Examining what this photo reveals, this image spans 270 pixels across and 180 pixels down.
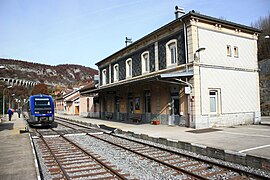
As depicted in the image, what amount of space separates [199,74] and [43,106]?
1230cm

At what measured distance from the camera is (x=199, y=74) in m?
15.1

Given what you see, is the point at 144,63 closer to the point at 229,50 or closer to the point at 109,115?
the point at 229,50

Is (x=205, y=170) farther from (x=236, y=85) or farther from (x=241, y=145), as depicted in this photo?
(x=236, y=85)

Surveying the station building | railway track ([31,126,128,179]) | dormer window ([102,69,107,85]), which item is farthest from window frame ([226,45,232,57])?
dormer window ([102,69,107,85])

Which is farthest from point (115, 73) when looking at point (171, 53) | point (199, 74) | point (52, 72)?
point (52, 72)

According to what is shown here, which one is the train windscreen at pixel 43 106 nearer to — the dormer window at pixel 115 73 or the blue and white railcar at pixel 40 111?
the blue and white railcar at pixel 40 111

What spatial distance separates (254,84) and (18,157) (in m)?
17.4

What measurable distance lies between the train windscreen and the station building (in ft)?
21.9

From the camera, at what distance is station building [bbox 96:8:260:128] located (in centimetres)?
1506

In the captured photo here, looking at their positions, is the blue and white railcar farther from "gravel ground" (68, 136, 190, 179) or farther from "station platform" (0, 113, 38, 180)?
"gravel ground" (68, 136, 190, 179)

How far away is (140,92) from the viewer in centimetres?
2111

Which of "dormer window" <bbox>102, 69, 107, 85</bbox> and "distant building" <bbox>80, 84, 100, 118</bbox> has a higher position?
"dormer window" <bbox>102, 69, 107, 85</bbox>

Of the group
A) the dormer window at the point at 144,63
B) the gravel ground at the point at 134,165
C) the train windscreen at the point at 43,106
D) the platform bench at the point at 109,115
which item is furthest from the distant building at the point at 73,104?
the gravel ground at the point at 134,165

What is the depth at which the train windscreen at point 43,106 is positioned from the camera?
714 inches
